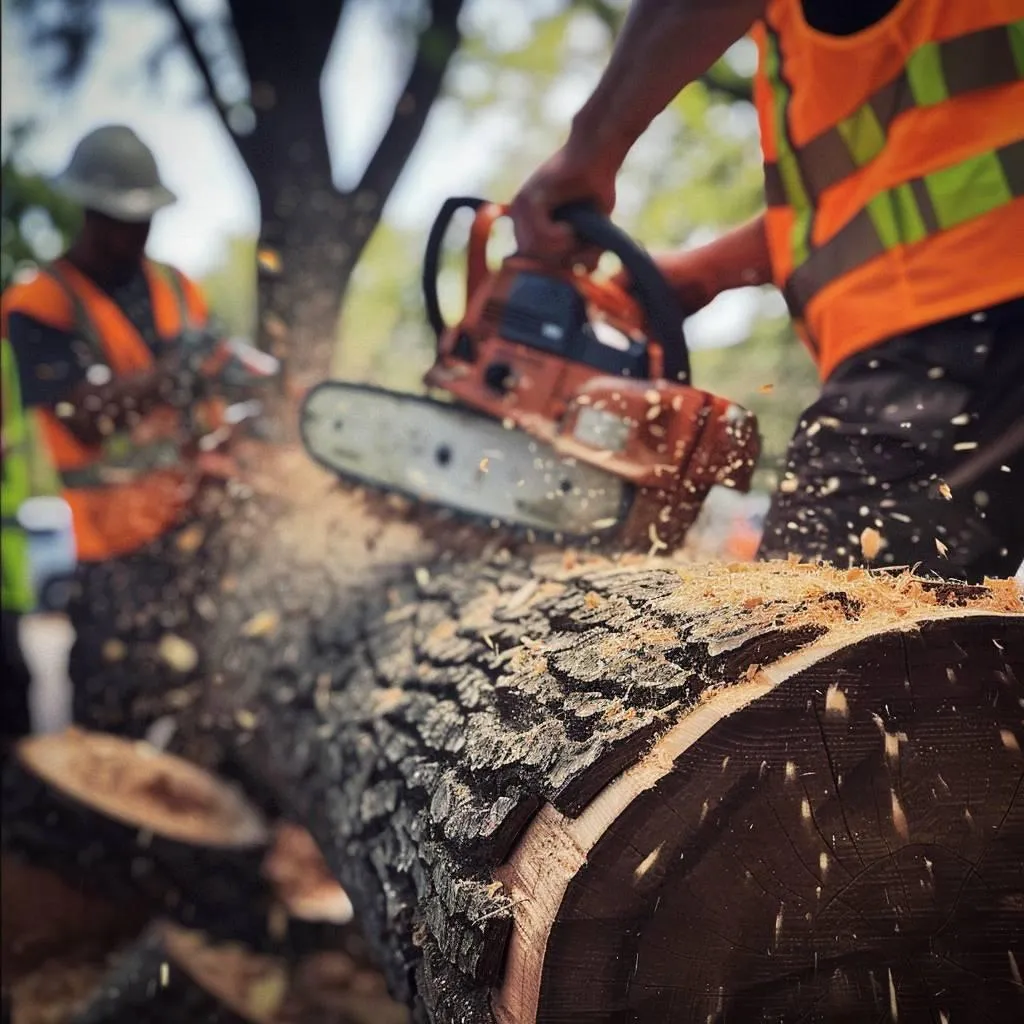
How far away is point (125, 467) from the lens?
2.75 meters

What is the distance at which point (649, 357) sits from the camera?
5.34 feet


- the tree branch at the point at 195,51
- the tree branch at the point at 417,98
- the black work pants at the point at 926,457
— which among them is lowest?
the black work pants at the point at 926,457

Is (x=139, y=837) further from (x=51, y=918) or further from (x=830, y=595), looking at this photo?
(x=830, y=595)

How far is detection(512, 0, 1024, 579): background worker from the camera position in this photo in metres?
1.20

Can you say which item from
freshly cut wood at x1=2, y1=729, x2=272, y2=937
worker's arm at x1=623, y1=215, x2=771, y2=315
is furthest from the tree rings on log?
worker's arm at x1=623, y1=215, x2=771, y2=315

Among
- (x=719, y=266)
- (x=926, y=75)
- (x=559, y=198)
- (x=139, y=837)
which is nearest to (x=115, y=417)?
(x=139, y=837)

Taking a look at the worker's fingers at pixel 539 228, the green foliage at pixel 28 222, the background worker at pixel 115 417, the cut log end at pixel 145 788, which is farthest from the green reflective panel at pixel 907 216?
the green foliage at pixel 28 222

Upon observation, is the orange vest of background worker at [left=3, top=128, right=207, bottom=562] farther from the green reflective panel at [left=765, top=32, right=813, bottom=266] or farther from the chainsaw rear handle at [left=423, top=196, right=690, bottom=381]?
the green reflective panel at [left=765, top=32, right=813, bottom=266]

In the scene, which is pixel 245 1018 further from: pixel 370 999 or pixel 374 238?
pixel 374 238

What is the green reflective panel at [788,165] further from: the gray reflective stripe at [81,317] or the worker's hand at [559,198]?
the gray reflective stripe at [81,317]

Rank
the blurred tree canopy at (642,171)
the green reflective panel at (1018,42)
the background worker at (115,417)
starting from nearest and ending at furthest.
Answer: the green reflective panel at (1018,42) → the blurred tree canopy at (642,171) → the background worker at (115,417)

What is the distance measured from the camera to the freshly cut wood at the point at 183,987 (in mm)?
1996

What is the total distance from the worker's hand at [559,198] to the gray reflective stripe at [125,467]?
1.48m

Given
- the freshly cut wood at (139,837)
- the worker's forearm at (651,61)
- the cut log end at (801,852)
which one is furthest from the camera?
the freshly cut wood at (139,837)
